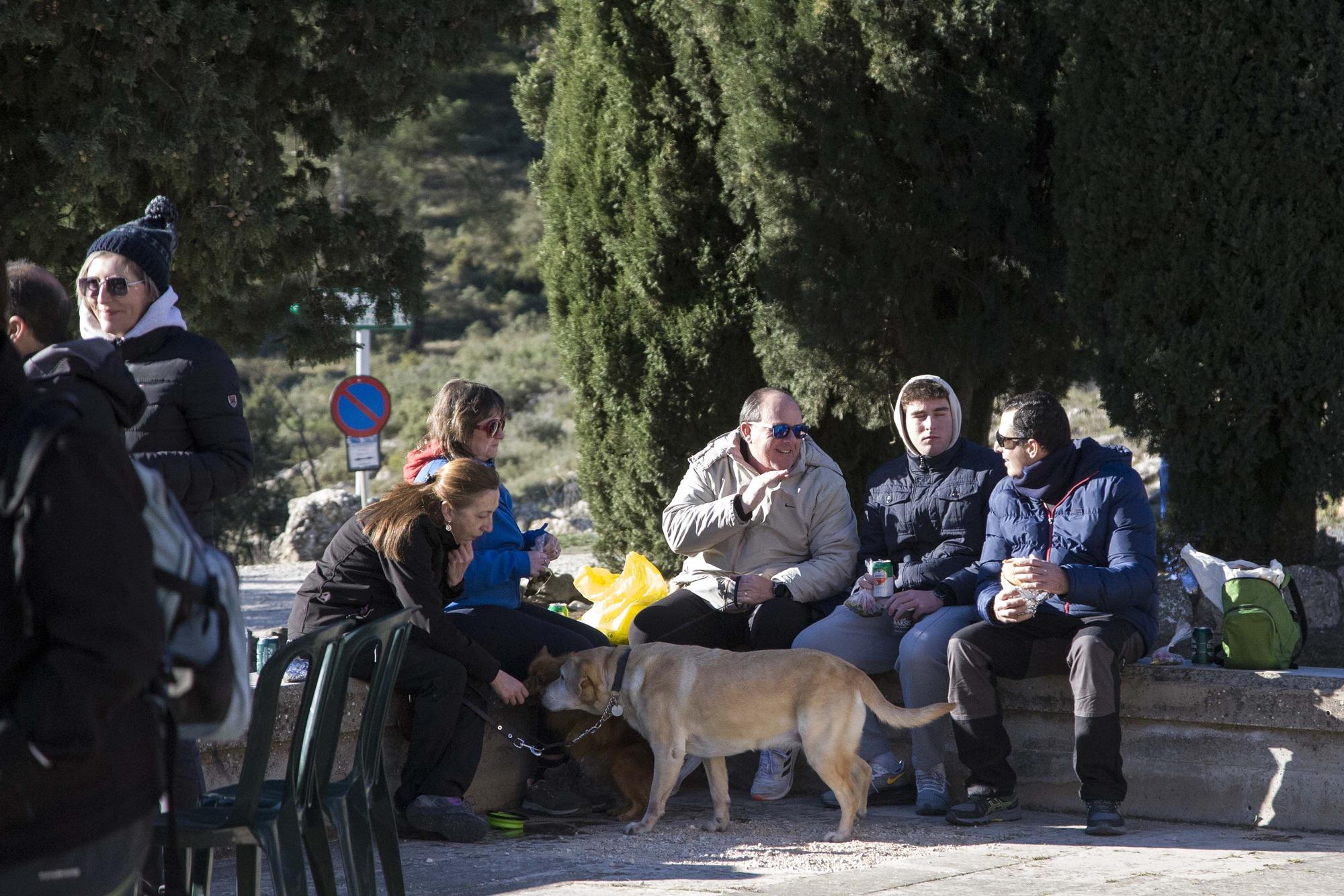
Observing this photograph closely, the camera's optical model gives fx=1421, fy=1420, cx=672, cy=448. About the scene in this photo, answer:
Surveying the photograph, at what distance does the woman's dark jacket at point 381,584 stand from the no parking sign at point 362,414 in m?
8.42

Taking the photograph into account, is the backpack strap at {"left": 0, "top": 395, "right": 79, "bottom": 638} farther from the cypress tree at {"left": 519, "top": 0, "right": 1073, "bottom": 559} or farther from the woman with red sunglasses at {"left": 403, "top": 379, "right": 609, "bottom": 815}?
the cypress tree at {"left": 519, "top": 0, "right": 1073, "bottom": 559}

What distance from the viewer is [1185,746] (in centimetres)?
535

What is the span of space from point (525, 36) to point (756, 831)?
23.0 feet

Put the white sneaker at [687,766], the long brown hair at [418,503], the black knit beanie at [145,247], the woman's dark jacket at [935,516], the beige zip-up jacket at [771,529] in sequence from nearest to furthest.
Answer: the black knit beanie at [145,247]
the long brown hair at [418,503]
the white sneaker at [687,766]
the woman's dark jacket at [935,516]
the beige zip-up jacket at [771,529]

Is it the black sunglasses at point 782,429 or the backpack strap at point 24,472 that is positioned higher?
the black sunglasses at point 782,429

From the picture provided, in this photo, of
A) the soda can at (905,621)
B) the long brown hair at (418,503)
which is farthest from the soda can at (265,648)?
the soda can at (905,621)

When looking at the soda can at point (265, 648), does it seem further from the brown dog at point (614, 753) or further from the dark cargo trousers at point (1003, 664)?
the dark cargo trousers at point (1003, 664)

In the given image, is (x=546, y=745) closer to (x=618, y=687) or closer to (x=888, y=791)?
(x=618, y=687)

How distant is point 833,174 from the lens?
31.7ft

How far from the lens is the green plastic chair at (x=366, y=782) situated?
336 centimetres

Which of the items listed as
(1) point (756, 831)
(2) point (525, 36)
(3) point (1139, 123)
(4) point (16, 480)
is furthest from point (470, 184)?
(4) point (16, 480)

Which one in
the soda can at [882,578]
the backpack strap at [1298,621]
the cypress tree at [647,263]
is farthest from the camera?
the cypress tree at [647,263]

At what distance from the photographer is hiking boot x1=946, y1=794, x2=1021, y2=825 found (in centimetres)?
522

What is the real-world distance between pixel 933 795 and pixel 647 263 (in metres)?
6.00
